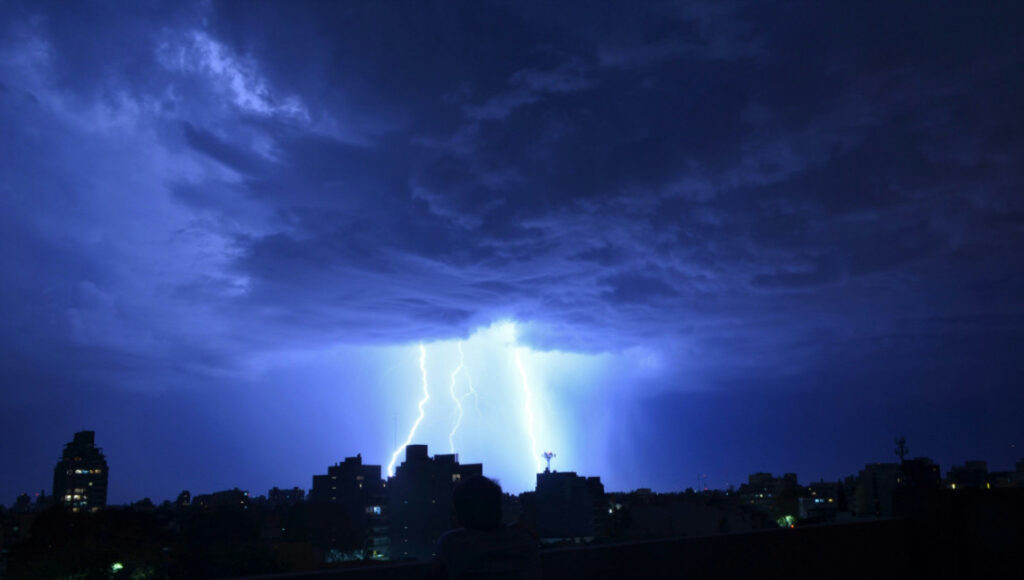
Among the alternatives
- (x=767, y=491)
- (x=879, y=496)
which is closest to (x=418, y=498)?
(x=879, y=496)

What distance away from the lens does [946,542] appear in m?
6.54

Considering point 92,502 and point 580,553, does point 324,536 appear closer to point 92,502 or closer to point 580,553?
point 580,553

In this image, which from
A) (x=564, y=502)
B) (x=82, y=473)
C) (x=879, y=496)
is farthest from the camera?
(x=82, y=473)

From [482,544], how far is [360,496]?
73809 mm

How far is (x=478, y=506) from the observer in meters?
2.75

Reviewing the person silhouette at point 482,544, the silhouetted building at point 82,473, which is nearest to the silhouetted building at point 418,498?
the person silhouette at point 482,544

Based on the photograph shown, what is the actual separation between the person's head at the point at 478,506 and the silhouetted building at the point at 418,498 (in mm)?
50090

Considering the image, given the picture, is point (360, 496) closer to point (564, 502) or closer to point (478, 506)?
point (564, 502)

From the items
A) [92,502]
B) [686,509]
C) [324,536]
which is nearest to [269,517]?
[324,536]

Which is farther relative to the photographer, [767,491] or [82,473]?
[767,491]

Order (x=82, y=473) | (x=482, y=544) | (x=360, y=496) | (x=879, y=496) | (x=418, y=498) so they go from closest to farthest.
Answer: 1. (x=482, y=544)
2. (x=879, y=496)
3. (x=418, y=498)
4. (x=360, y=496)
5. (x=82, y=473)

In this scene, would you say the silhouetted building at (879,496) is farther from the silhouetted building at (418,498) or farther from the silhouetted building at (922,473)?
the silhouetted building at (418,498)

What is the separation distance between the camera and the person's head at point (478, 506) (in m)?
2.74

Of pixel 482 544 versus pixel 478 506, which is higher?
pixel 478 506
